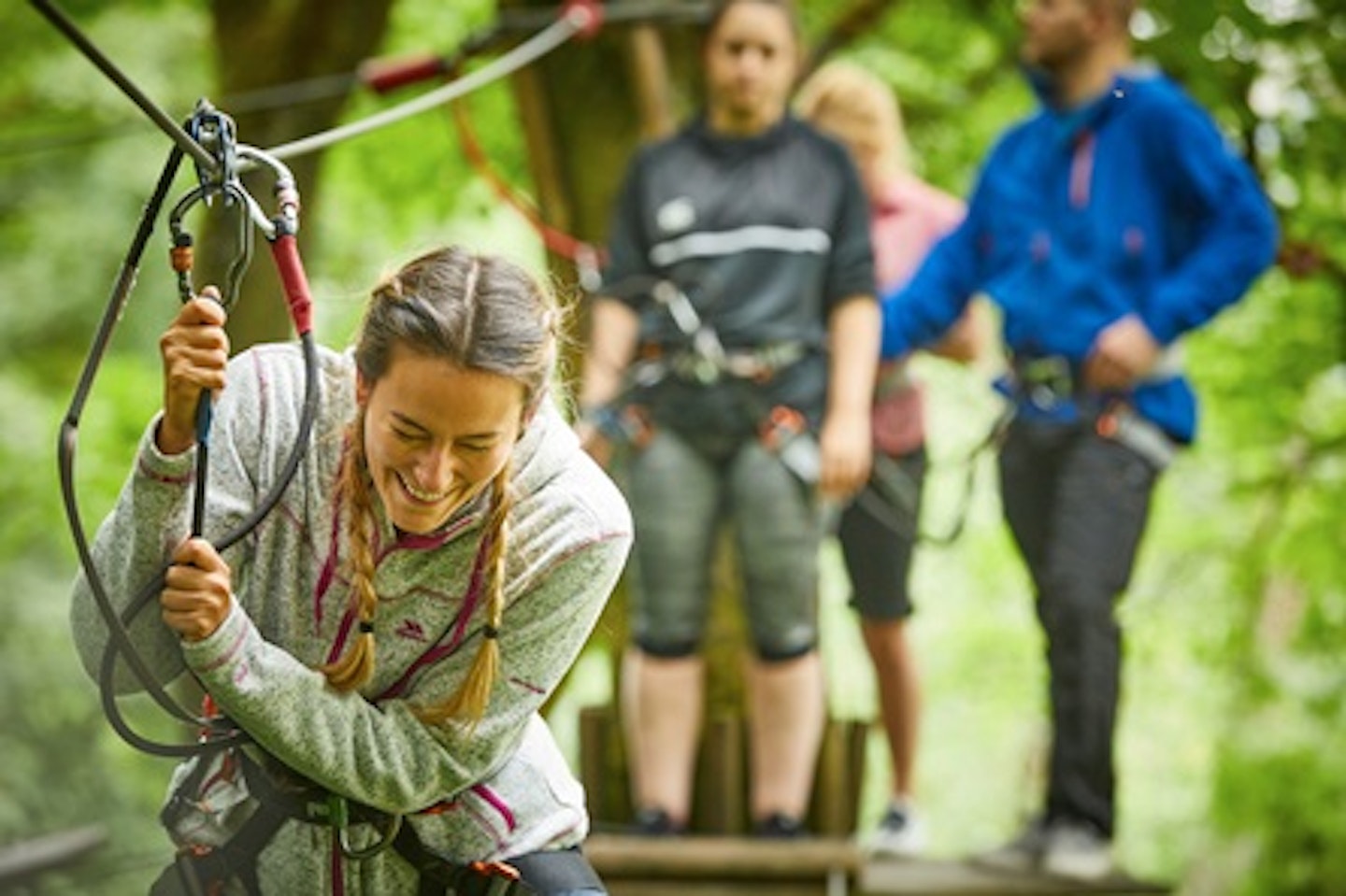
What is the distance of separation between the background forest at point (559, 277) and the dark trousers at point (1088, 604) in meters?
0.39

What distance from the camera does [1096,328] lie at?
16.0ft

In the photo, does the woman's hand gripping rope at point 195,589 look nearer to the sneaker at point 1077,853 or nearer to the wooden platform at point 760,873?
the wooden platform at point 760,873

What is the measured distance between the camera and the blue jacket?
484 centimetres

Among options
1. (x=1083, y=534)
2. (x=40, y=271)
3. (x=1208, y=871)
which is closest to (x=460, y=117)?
(x=1083, y=534)

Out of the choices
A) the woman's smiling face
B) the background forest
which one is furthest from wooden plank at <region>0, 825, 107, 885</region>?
the woman's smiling face

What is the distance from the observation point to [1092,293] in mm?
4906

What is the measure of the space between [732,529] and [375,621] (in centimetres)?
241

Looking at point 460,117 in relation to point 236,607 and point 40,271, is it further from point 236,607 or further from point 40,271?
point 40,271

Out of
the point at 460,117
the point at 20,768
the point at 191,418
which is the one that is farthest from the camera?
the point at 20,768

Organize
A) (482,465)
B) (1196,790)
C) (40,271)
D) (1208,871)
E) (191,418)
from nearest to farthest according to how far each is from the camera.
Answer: (191,418), (482,465), (1208,871), (40,271), (1196,790)

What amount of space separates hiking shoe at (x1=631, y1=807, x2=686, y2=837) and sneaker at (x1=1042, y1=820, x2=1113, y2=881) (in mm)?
752

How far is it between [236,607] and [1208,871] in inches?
350

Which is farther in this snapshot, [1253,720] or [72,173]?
[72,173]

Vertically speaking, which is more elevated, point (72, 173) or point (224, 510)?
point (72, 173)
